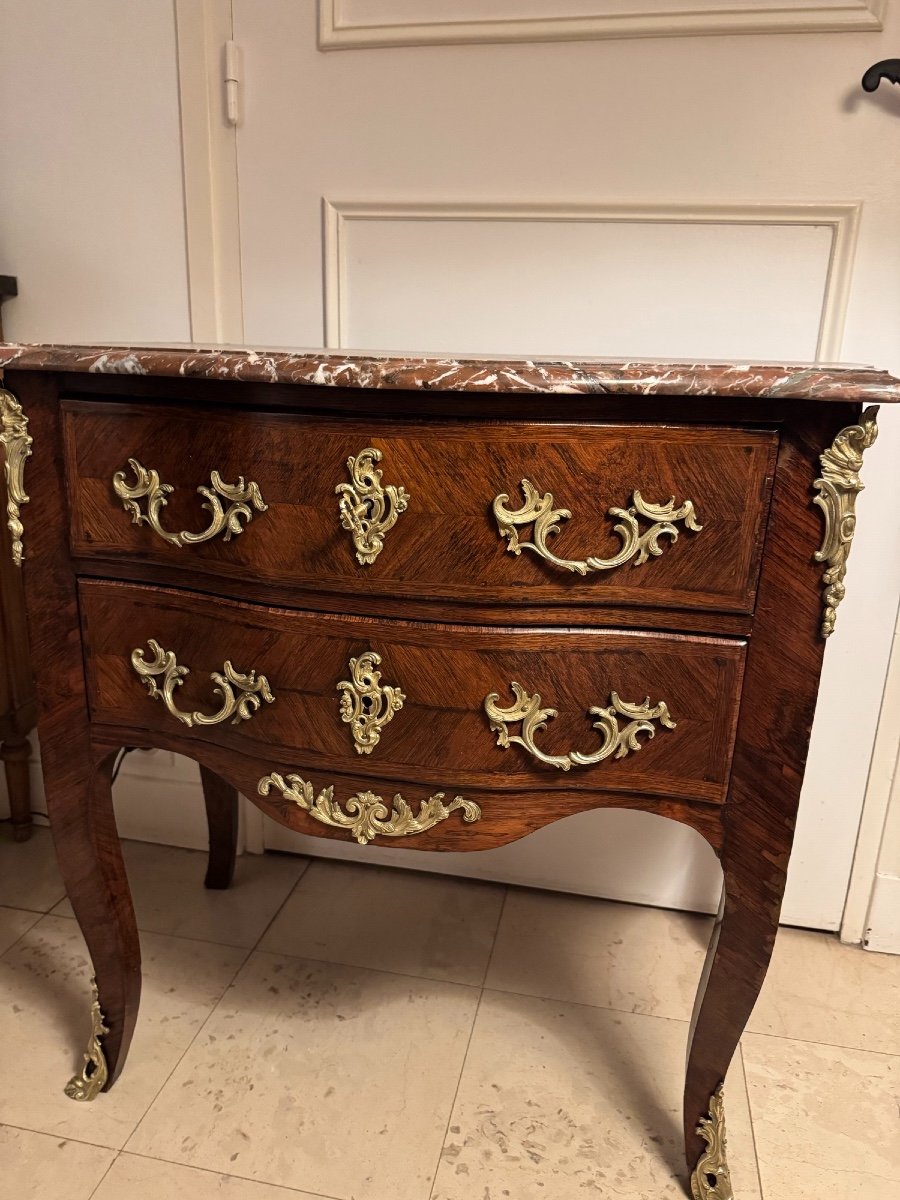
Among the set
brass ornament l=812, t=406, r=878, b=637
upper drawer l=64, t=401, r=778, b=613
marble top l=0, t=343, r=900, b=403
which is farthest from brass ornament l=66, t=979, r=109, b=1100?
brass ornament l=812, t=406, r=878, b=637

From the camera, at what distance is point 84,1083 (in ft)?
3.80

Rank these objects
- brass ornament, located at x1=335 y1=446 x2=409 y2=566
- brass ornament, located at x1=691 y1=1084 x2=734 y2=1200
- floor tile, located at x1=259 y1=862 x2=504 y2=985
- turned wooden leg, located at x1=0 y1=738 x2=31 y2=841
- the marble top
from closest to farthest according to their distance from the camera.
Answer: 1. the marble top
2. brass ornament, located at x1=335 y1=446 x2=409 y2=566
3. brass ornament, located at x1=691 y1=1084 x2=734 y2=1200
4. floor tile, located at x1=259 y1=862 x2=504 y2=985
5. turned wooden leg, located at x1=0 y1=738 x2=31 y2=841

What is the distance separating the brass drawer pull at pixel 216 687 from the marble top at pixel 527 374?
29 cm

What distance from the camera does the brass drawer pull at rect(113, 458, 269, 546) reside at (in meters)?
0.84

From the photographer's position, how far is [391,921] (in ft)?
4.93

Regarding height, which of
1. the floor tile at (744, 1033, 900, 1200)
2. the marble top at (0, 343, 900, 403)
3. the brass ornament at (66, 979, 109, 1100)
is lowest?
the floor tile at (744, 1033, 900, 1200)

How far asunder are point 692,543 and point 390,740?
34cm

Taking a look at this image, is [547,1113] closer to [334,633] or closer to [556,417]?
[334,633]

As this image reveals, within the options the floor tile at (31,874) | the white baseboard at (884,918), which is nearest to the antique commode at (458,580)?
the white baseboard at (884,918)

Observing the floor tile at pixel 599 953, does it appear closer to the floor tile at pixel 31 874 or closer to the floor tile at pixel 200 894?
the floor tile at pixel 200 894

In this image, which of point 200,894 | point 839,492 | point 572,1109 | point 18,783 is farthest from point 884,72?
point 18,783

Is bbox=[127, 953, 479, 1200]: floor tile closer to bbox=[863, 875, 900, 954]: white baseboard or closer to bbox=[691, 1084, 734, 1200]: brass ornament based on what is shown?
bbox=[691, 1084, 734, 1200]: brass ornament

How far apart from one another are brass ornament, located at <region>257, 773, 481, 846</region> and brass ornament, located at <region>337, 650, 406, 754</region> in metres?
0.07

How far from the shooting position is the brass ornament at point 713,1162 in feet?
3.28
